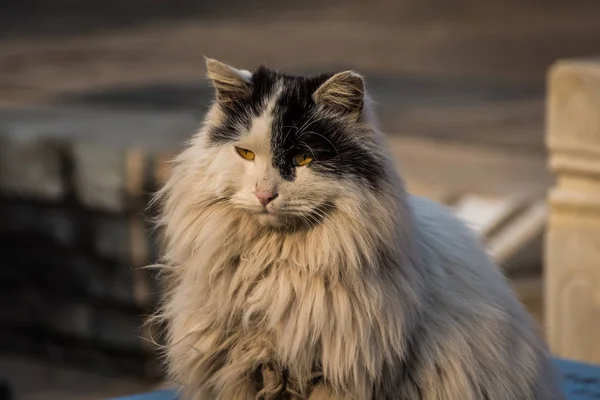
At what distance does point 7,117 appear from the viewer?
7297mm

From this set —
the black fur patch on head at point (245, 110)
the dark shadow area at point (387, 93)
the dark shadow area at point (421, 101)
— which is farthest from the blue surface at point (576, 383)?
the dark shadow area at point (387, 93)

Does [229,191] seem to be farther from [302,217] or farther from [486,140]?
[486,140]

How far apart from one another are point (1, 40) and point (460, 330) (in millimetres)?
10816

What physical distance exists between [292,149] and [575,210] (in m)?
2.22

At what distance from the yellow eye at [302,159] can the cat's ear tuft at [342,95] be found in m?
0.13

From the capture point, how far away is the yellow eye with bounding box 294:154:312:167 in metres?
2.42

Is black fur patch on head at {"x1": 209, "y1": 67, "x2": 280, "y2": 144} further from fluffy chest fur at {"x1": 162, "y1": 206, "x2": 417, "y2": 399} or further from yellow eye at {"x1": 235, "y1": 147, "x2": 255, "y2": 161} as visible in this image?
fluffy chest fur at {"x1": 162, "y1": 206, "x2": 417, "y2": 399}

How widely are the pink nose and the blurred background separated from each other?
1.45 meters

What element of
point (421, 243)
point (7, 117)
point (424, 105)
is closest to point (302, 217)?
A: point (421, 243)

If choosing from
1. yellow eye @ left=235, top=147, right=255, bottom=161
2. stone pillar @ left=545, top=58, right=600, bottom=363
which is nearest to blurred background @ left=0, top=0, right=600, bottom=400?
stone pillar @ left=545, top=58, right=600, bottom=363

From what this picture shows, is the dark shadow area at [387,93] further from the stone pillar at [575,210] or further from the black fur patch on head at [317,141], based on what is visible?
the black fur patch on head at [317,141]

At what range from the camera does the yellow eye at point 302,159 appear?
242 centimetres

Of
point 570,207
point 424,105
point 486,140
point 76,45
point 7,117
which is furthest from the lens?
point 76,45

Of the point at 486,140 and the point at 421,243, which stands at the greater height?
the point at 421,243
